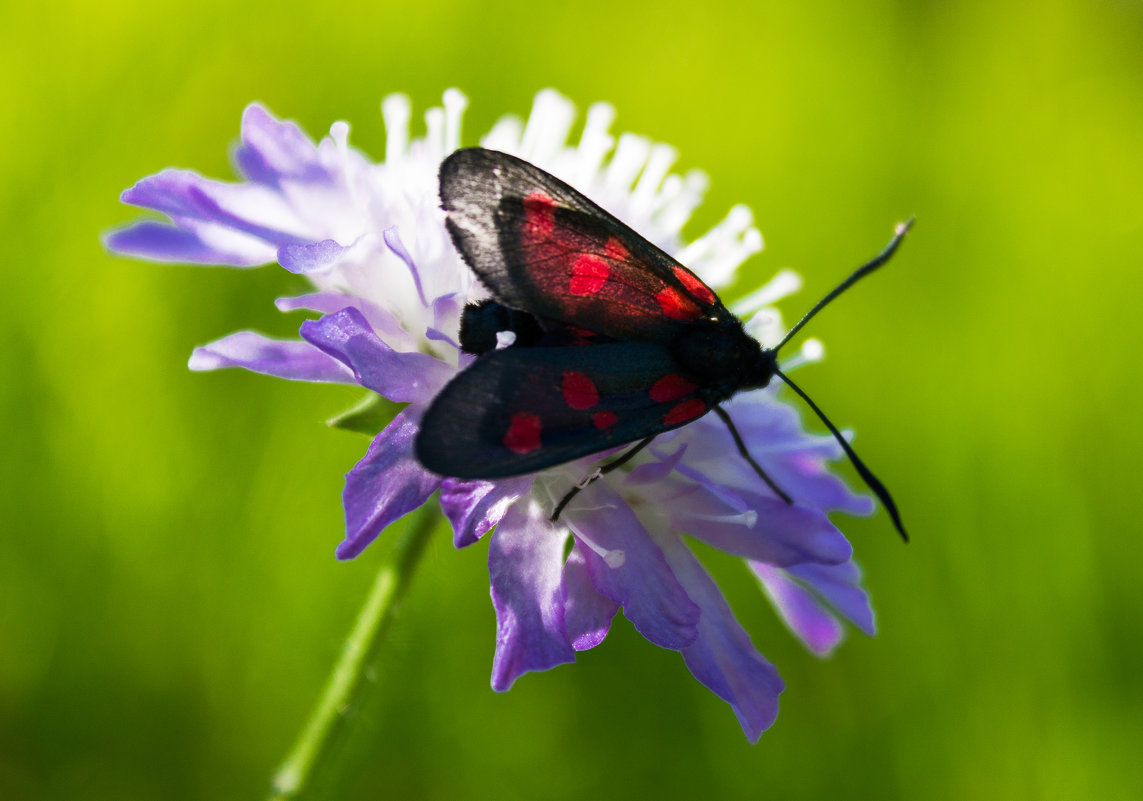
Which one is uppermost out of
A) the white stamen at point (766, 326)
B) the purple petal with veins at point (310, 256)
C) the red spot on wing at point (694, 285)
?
the red spot on wing at point (694, 285)

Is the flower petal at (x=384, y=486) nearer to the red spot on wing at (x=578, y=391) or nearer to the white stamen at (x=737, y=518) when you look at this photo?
the red spot on wing at (x=578, y=391)

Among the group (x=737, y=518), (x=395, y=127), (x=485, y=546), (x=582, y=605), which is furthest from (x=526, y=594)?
(x=485, y=546)

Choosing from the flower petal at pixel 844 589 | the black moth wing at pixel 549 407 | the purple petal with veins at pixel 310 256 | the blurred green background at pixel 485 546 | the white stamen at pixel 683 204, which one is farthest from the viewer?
the blurred green background at pixel 485 546

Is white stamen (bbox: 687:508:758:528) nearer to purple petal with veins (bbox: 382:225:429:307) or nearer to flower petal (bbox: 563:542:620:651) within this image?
flower petal (bbox: 563:542:620:651)

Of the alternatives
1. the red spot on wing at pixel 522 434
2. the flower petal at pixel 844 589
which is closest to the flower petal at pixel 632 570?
the red spot on wing at pixel 522 434

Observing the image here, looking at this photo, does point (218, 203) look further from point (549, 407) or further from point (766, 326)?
point (766, 326)

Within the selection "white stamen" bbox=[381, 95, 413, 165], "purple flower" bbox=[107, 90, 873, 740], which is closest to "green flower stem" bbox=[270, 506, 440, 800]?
"purple flower" bbox=[107, 90, 873, 740]
